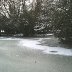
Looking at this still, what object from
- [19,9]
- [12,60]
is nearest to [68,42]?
[12,60]

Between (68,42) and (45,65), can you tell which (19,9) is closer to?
(68,42)

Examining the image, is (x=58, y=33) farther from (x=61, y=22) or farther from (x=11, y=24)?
(x=11, y=24)

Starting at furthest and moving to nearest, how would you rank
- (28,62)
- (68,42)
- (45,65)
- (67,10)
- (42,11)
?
(42,11), (68,42), (67,10), (28,62), (45,65)

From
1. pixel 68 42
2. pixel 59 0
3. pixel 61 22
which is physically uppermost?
pixel 59 0

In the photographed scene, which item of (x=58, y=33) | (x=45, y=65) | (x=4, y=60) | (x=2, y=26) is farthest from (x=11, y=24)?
(x=45, y=65)

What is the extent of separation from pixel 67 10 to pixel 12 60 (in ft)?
16.4

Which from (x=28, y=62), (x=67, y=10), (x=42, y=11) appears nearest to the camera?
(x=28, y=62)

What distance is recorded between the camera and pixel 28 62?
797 centimetres

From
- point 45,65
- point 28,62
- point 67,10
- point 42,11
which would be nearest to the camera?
point 45,65

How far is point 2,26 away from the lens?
18.7 meters

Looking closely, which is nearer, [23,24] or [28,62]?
[28,62]

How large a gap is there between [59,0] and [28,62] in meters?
5.46

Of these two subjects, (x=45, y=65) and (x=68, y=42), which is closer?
(x=45, y=65)

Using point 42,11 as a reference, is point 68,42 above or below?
below
